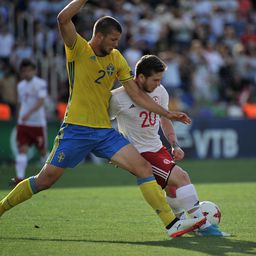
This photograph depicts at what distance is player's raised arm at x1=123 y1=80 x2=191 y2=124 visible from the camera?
8781 mm

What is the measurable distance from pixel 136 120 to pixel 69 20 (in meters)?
1.48

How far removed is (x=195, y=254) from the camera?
25.3 ft

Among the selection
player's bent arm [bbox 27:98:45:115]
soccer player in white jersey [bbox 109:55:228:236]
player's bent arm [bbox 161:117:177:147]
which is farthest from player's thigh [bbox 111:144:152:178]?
player's bent arm [bbox 27:98:45:115]

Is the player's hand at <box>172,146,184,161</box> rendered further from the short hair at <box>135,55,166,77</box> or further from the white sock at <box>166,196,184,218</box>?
the short hair at <box>135,55,166,77</box>

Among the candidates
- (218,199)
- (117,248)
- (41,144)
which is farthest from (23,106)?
→ (117,248)

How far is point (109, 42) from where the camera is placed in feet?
28.8

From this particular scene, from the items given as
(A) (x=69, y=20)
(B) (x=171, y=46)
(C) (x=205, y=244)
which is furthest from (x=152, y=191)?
(B) (x=171, y=46)

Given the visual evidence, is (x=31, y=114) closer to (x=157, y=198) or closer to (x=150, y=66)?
(x=150, y=66)

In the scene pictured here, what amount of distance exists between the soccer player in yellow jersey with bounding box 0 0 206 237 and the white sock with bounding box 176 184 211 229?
32cm

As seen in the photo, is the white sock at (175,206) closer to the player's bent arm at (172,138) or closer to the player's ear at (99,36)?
the player's bent arm at (172,138)

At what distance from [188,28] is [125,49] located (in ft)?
9.41

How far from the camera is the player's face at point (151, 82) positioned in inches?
356

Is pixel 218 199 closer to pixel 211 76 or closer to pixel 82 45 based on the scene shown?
pixel 82 45

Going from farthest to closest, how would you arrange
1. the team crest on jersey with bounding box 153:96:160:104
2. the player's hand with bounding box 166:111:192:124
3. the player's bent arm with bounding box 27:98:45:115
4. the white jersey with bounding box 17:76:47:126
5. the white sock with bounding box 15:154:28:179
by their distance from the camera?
the white jersey with bounding box 17:76:47:126, the player's bent arm with bounding box 27:98:45:115, the white sock with bounding box 15:154:28:179, the team crest on jersey with bounding box 153:96:160:104, the player's hand with bounding box 166:111:192:124
